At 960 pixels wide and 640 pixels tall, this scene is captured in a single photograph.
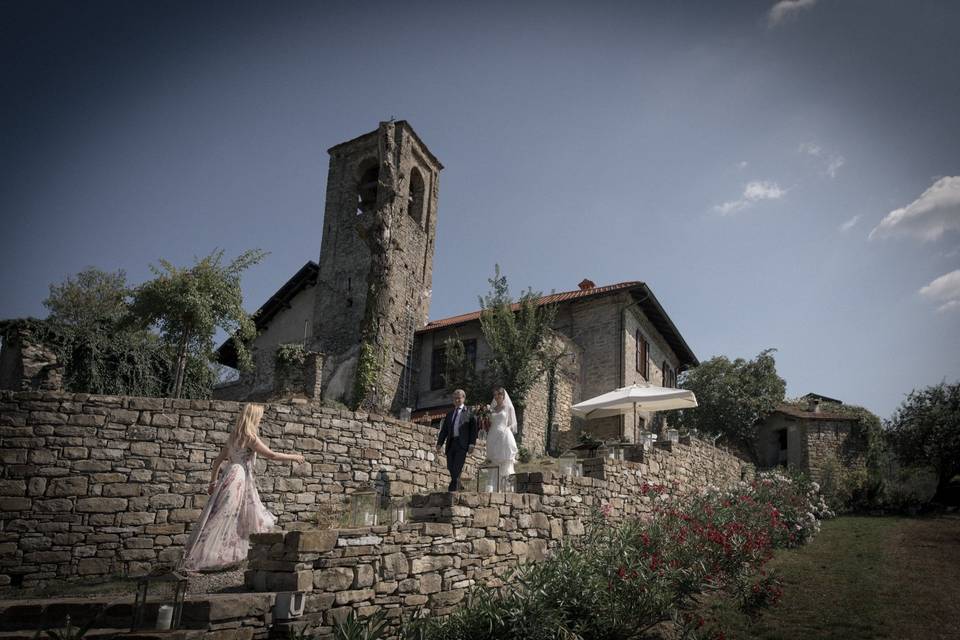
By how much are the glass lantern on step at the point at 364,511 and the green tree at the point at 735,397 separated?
21978 millimetres

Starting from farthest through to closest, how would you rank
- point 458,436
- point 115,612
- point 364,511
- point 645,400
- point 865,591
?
point 645,400 < point 458,436 < point 865,591 < point 364,511 < point 115,612

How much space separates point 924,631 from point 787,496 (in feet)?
22.4

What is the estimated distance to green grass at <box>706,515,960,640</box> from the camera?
7.09m

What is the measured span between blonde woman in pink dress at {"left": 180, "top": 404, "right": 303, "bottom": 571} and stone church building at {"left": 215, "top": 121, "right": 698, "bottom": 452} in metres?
10.1

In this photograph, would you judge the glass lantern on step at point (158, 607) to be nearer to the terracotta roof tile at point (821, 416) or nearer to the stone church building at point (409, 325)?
the stone church building at point (409, 325)

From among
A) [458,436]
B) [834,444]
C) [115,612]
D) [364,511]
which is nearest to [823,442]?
[834,444]

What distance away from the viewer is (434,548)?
22.4 feet

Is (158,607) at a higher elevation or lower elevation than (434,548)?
lower

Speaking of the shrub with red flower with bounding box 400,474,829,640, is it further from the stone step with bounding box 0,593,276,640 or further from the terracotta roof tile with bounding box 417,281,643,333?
the terracotta roof tile with bounding box 417,281,643,333

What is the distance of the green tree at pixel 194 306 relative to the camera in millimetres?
12367

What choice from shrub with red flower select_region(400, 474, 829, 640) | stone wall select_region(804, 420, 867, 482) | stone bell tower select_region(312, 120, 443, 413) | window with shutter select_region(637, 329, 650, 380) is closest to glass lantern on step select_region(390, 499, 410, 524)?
shrub with red flower select_region(400, 474, 829, 640)

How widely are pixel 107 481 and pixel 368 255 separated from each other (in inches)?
629

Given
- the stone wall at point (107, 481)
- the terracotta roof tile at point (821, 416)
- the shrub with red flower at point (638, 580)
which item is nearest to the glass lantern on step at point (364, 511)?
the shrub with red flower at point (638, 580)

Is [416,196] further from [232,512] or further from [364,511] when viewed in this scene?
[232,512]
